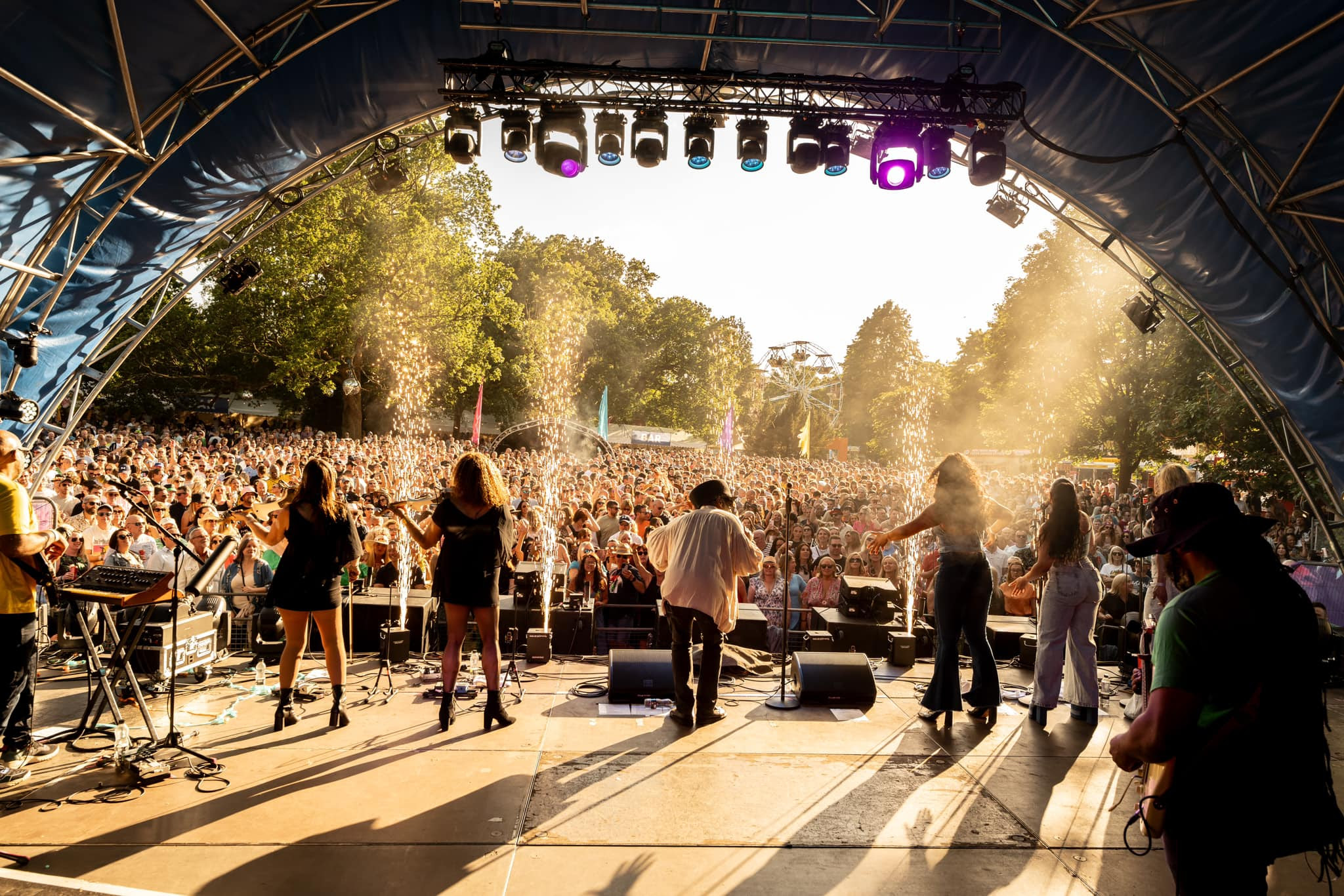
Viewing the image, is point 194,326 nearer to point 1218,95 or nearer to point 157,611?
point 157,611

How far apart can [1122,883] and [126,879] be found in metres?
4.38

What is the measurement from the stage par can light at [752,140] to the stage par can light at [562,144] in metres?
1.54

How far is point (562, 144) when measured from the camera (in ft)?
25.5

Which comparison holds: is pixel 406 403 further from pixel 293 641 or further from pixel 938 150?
pixel 293 641

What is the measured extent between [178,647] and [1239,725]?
21.7 feet

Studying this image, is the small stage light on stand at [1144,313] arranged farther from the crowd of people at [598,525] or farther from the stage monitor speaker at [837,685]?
the stage monitor speaker at [837,685]

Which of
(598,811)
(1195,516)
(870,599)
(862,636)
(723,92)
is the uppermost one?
(723,92)

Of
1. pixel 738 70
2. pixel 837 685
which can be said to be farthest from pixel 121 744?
pixel 738 70

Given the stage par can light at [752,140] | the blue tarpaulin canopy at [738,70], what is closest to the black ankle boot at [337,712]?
the blue tarpaulin canopy at [738,70]

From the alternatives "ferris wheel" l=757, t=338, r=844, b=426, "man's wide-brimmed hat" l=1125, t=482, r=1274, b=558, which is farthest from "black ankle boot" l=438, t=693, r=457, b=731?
"ferris wheel" l=757, t=338, r=844, b=426

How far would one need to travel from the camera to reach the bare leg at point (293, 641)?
17.3 feet

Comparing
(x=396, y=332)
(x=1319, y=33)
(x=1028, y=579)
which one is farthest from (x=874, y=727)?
(x=396, y=332)

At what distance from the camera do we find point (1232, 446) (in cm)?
1584

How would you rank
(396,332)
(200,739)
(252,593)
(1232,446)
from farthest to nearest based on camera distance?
(396,332)
(1232,446)
(252,593)
(200,739)
